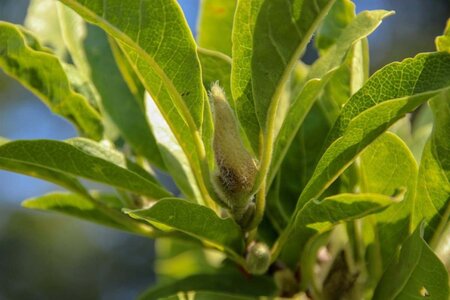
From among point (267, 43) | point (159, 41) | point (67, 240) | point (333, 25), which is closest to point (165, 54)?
point (159, 41)

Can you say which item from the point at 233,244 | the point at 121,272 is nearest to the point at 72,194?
the point at 233,244

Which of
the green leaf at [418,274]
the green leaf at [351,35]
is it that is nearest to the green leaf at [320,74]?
the green leaf at [351,35]

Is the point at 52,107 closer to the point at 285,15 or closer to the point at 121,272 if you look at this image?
the point at 285,15

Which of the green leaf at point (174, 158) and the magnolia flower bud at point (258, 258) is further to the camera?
the green leaf at point (174, 158)

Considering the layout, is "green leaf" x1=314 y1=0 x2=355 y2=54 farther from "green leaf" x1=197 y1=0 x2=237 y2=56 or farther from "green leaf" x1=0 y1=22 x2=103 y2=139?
"green leaf" x1=0 y1=22 x2=103 y2=139

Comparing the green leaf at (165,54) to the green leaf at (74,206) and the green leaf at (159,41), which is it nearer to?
the green leaf at (159,41)

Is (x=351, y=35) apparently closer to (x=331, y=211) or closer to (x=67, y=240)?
(x=331, y=211)
